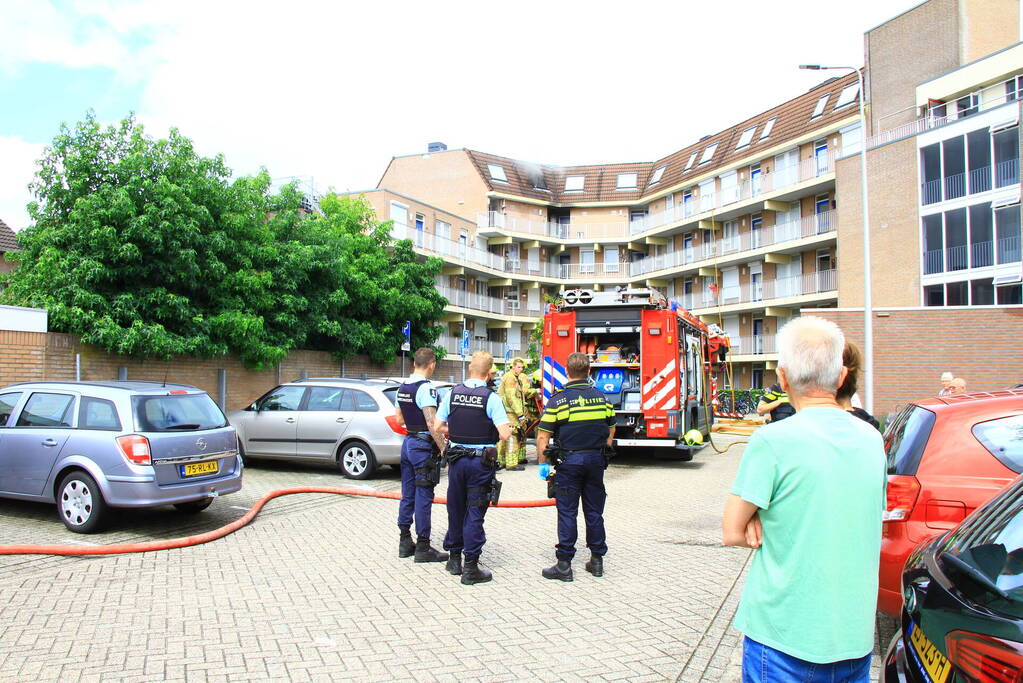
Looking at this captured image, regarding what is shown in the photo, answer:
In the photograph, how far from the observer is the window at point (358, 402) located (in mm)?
11766

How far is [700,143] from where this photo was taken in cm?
4784

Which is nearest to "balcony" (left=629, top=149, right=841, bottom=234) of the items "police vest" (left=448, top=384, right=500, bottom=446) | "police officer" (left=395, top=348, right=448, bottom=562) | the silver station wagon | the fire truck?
the fire truck

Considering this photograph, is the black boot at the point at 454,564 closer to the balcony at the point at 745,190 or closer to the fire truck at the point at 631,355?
the fire truck at the point at 631,355

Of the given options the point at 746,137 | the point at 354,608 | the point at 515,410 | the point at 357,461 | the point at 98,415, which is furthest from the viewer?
the point at 746,137

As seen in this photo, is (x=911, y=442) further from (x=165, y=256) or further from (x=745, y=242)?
(x=745, y=242)

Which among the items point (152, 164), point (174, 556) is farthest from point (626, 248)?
point (174, 556)

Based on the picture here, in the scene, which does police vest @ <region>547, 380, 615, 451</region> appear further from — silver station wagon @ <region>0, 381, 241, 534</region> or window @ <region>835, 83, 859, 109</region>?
window @ <region>835, 83, 859, 109</region>

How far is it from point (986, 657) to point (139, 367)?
1614cm

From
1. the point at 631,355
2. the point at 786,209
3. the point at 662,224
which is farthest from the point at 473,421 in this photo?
the point at 662,224

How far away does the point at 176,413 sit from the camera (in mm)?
7969

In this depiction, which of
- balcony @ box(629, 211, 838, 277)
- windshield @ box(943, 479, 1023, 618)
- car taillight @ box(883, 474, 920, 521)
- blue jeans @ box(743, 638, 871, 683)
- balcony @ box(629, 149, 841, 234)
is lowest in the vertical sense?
blue jeans @ box(743, 638, 871, 683)

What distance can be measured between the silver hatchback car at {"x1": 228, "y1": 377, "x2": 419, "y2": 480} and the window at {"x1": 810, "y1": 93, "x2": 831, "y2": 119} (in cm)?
3316

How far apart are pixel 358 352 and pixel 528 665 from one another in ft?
63.8

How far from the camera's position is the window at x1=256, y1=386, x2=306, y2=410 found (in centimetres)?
1236
